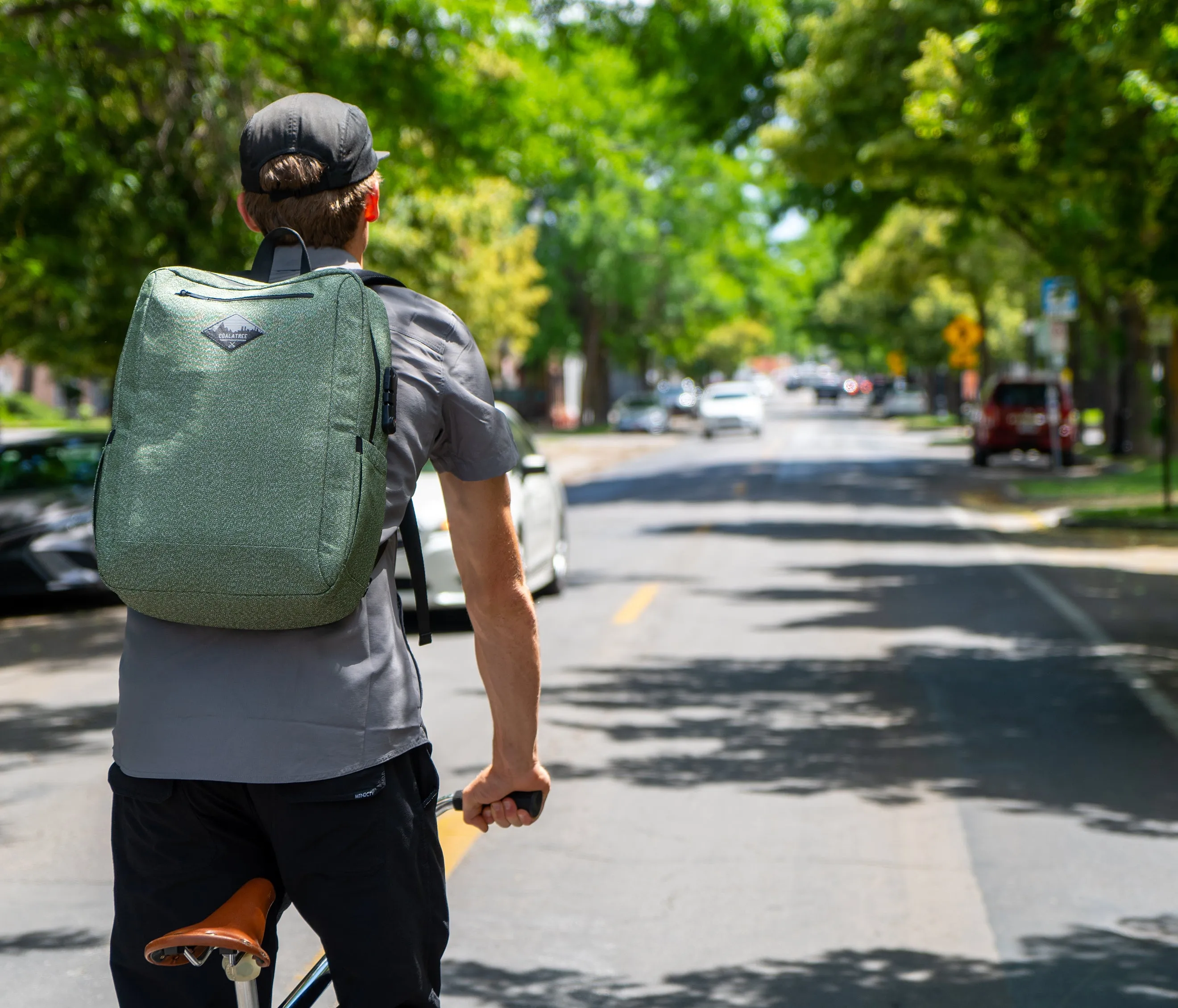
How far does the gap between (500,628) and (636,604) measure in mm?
9956

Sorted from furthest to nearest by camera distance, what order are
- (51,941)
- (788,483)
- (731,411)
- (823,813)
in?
(731,411), (788,483), (823,813), (51,941)

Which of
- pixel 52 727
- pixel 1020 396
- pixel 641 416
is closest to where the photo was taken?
pixel 52 727

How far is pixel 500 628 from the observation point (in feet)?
7.88

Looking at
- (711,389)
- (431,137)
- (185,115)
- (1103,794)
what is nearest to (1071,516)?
(431,137)

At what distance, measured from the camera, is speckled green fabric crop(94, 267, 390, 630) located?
2.04 meters

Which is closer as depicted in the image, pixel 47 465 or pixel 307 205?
pixel 307 205

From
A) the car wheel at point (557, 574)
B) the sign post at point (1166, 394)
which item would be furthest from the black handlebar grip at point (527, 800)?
the sign post at point (1166, 394)

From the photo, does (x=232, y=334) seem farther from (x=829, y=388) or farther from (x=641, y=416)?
(x=829, y=388)

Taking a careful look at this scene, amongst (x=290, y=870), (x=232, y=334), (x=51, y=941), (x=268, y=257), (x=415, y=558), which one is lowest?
(x=51, y=941)

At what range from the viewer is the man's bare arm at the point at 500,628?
A: 236 cm

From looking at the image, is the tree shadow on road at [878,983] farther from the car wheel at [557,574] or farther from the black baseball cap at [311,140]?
the car wheel at [557,574]

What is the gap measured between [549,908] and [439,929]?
2790mm

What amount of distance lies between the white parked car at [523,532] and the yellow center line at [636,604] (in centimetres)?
62

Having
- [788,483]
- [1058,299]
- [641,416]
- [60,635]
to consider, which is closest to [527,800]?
[60,635]
